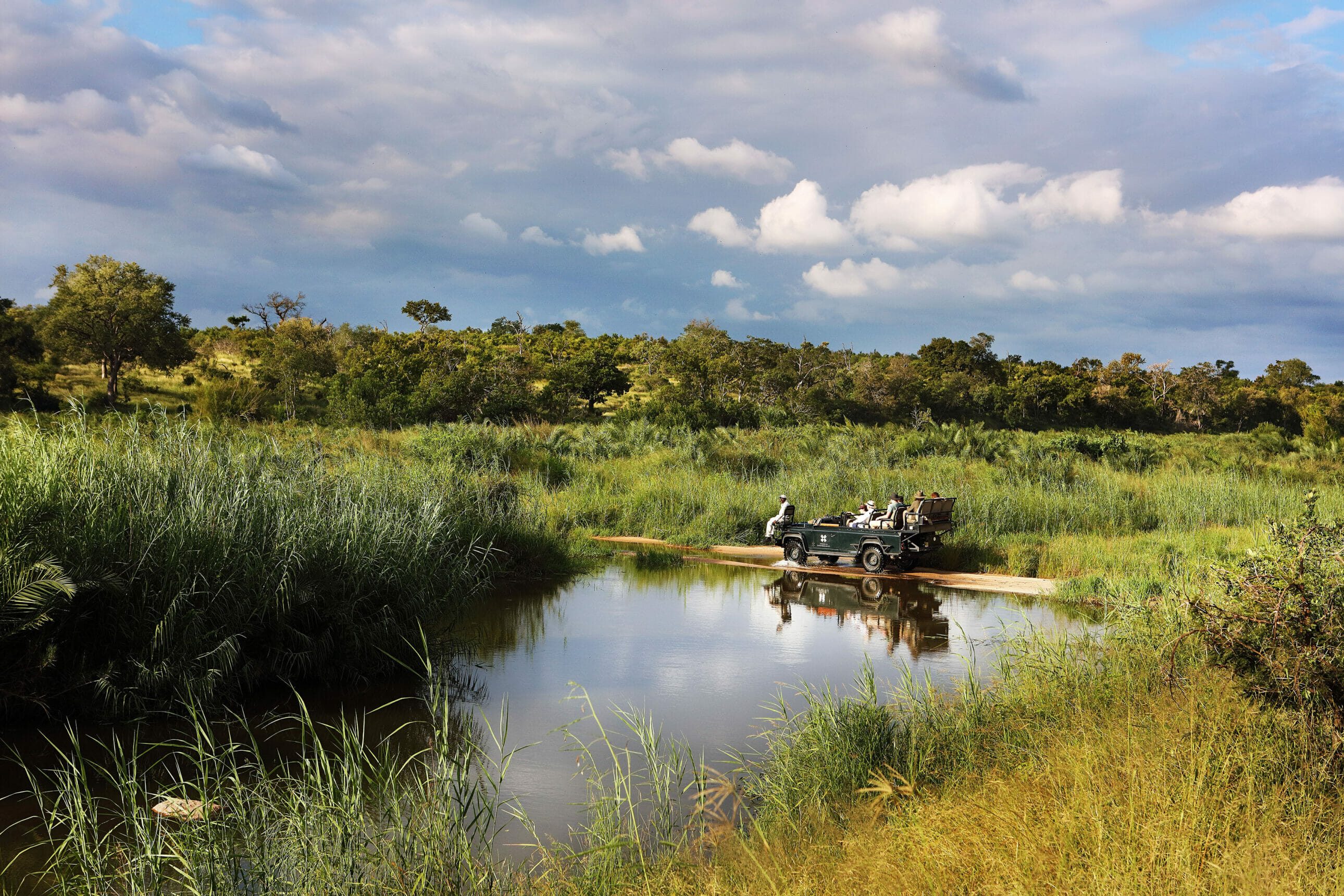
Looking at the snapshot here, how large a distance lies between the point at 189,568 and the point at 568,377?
40521mm

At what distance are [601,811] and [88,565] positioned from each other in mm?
4235

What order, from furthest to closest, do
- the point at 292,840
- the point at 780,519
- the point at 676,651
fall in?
the point at 780,519 → the point at 676,651 → the point at 292,840

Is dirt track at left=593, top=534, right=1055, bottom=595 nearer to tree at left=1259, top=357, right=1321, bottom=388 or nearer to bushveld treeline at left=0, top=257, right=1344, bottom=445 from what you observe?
bushveld treeline at left=0, top=257, right=1344, bottom=445

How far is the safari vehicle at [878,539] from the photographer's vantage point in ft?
44.5

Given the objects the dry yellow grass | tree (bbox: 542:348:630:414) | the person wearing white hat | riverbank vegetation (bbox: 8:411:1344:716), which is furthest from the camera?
tree (bbox: 542:348:630:414)

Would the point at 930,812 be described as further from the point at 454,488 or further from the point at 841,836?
the point at 454,488

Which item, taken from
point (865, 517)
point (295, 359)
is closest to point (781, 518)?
point (865, 517)

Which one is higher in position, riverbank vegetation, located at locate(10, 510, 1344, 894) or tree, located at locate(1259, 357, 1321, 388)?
tree, located at locate(1259, 357, 1321, 388)

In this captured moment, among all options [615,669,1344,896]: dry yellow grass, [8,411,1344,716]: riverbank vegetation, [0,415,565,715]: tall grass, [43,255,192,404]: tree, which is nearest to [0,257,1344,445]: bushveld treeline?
[43,255,192,404]: tree

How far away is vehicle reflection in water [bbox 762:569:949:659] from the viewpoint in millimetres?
9719

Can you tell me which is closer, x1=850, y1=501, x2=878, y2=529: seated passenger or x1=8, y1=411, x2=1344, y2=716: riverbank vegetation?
x1=8, y1=411, x2=1344, y2=716: riverbank vegetation

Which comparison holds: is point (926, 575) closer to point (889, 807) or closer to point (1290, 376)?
point (889, 807)

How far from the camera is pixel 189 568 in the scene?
265 inches

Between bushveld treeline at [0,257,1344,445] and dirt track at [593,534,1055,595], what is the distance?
13492 millimetres
